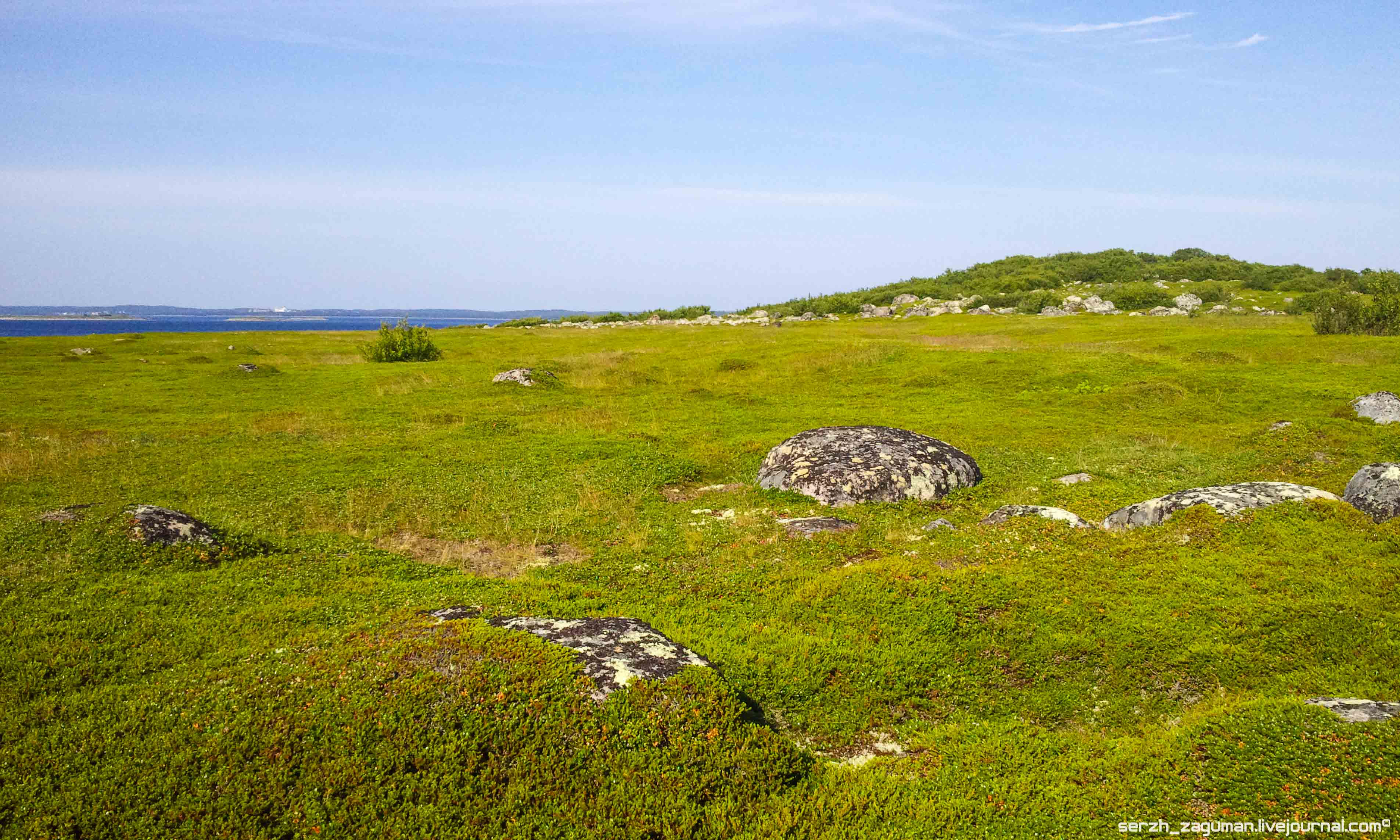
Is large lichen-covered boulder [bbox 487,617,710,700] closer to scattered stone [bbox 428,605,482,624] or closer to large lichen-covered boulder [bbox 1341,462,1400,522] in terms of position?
scattered stone [bbox 428,605,482,624]

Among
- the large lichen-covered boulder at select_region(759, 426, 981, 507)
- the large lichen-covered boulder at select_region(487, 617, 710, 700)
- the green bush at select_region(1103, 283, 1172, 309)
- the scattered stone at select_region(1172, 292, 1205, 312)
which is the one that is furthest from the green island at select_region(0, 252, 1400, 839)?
the green bush at select_region(1103, 283, 1172, 309)

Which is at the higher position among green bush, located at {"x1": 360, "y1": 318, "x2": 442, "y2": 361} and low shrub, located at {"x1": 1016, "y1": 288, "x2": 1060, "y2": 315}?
→ low shrub, located at {"x1": 1016, "y1": 288, "x2": 1060, "y2": 315}

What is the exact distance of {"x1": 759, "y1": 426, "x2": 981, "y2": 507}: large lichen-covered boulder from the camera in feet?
58.8

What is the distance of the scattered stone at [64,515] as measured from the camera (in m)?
13.6

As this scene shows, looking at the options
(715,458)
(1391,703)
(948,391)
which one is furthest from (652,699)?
(948,391)

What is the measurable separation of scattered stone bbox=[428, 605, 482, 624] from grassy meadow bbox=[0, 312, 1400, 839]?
13.4 inches

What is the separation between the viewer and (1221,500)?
1374cm

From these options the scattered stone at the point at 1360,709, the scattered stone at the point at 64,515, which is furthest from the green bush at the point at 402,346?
the scattered stone at the point at 1360,709

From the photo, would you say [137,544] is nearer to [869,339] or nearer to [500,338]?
[869,339]

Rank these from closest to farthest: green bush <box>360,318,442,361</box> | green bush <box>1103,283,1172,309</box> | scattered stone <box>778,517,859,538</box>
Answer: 1. scattered stone <box>778,517,859,538</box>
2. green bush <box>360,318,442,361</box>
3. green bush <box>1103,283,1172,309</box>

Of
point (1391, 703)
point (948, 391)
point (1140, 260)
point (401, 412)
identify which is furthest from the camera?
point (1140, 260)

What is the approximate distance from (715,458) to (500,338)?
58.0 meters

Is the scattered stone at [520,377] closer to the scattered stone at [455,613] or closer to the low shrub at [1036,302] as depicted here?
the scattered stone at [455,613]

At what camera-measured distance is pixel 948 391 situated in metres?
35.9
